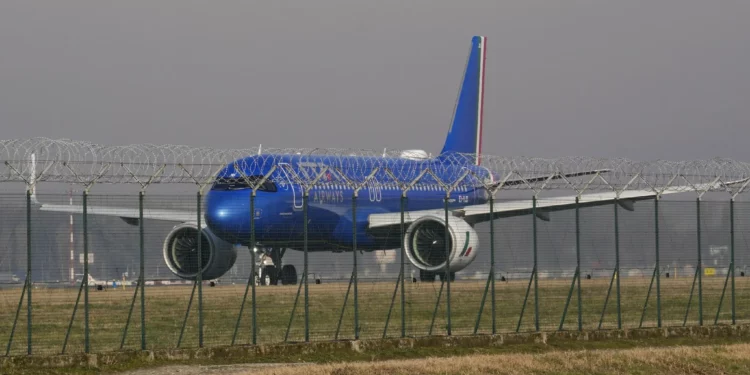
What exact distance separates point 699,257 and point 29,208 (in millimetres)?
13924

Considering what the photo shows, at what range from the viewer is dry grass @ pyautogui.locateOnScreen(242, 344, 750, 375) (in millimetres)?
16891

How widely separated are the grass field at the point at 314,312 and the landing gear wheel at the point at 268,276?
33 centimetres

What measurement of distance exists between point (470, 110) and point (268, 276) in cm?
3052

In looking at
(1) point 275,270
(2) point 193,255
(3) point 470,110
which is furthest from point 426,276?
(3) point 470,110

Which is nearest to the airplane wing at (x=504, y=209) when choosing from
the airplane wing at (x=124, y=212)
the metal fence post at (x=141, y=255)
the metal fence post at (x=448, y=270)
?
the metal fence post at (x=448, y=270)

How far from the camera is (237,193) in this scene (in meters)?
35.5

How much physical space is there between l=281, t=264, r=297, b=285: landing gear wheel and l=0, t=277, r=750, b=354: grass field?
0.17 m

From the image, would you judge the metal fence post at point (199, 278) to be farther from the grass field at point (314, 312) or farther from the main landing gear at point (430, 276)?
the main landing gear at point (430, 276)

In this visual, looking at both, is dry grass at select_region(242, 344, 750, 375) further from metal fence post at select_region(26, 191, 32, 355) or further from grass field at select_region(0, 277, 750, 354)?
grass field at select_region(0, 277, 750, 354)

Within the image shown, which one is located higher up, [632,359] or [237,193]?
[237,193]

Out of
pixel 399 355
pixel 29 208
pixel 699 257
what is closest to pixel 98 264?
pixel 29 208

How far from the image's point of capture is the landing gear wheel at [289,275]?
22641 millimetres

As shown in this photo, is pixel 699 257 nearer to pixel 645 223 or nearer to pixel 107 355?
pixel 645 223

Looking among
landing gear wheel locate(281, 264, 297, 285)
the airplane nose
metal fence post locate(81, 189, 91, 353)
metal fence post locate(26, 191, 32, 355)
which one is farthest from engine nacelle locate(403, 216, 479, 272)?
metal fence post locate(26, 191, 32, 355)
